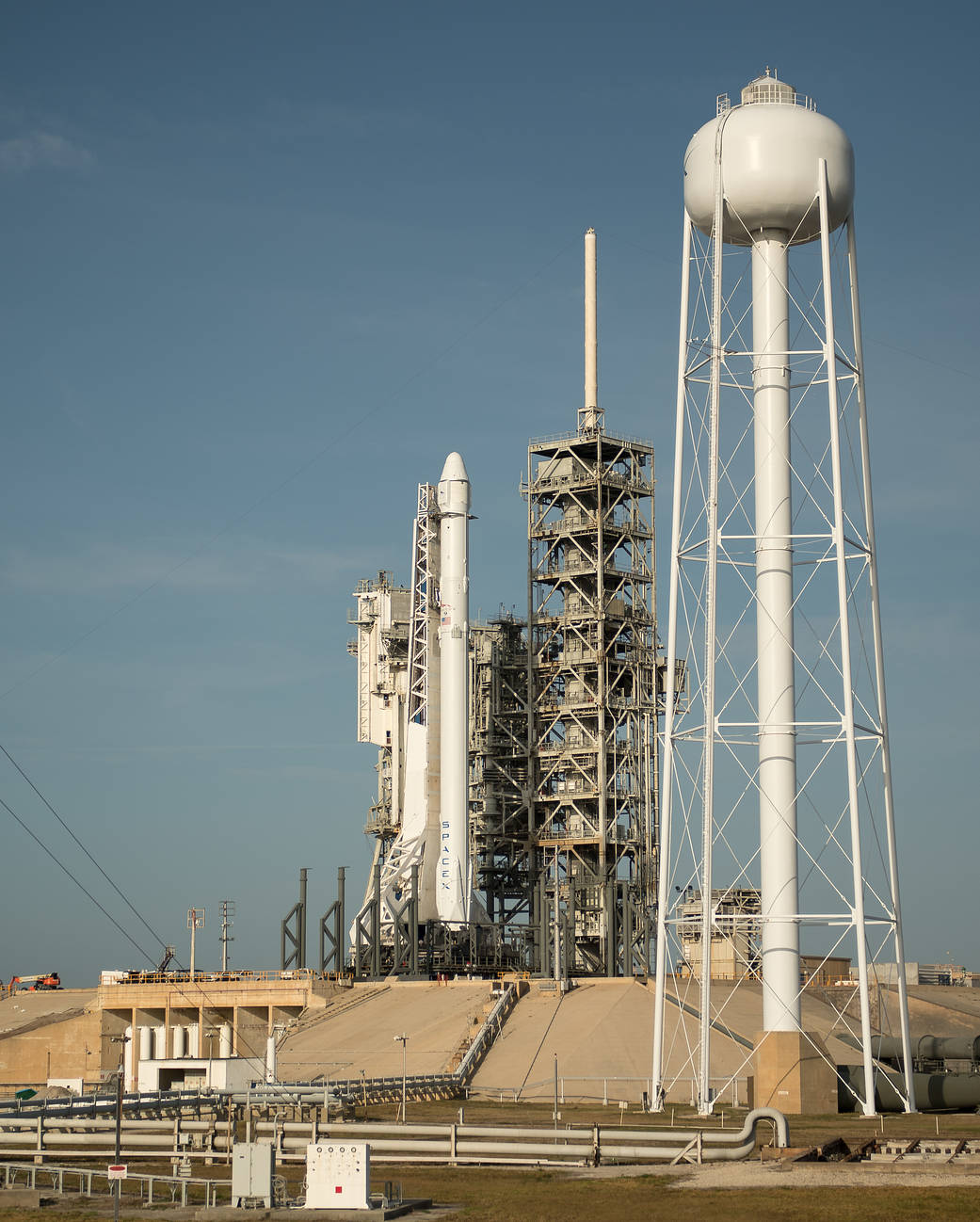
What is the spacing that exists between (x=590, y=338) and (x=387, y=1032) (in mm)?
34302

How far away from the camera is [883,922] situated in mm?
41000

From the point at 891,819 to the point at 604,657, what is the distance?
34.2 m

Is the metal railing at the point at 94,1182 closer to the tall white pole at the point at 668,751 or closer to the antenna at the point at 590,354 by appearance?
the tall white pole at the point at 668,751

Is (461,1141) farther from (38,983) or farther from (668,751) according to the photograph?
(38,983)

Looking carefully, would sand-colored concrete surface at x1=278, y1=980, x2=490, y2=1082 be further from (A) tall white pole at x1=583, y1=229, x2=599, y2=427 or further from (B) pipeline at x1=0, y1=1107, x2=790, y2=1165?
(A) tall white pole at x1=583, y1=229, x2=599, y2=427

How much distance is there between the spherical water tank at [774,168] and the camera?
144 feet

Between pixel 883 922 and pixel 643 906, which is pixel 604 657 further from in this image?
pixel 883 922

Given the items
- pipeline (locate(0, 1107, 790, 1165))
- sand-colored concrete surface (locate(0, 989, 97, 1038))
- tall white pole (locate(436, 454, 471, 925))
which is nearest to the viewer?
pipeline (locate(0, 1107, 790, 1165))

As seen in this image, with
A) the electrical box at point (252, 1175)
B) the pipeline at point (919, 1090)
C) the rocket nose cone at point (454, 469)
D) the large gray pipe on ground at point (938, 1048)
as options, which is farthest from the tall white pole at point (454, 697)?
the electrical box at point (252, 1175)

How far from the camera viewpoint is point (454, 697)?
72.6 m

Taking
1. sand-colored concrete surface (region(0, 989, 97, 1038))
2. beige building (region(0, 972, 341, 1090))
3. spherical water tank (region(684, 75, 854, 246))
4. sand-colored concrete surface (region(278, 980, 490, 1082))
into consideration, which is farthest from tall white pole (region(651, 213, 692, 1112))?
sand-colored concrete surface (region(0, 989, 97, 1038))

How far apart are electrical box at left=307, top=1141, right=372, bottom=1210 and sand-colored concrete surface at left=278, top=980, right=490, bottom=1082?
86.4ft

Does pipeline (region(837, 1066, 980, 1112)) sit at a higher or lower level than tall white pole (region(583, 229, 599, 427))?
lower

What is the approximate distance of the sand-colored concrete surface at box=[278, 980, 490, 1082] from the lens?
176 feet
